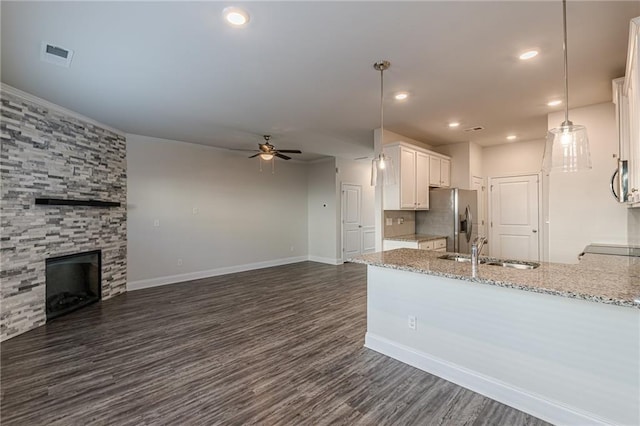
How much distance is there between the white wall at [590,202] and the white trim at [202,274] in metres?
5.37

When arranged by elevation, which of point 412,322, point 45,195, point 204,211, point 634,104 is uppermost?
point 634,104

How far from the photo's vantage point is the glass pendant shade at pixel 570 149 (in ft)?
5.67

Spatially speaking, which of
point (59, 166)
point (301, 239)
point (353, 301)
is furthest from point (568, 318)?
point (301, 239)

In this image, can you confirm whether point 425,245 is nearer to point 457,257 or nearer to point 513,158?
point 457,257

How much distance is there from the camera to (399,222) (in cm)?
507

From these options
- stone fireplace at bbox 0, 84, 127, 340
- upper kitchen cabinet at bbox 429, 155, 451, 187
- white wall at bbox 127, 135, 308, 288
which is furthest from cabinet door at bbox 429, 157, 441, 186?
stone fireplace at bbox 0, 84, 127, 340

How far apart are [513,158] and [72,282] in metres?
7.65

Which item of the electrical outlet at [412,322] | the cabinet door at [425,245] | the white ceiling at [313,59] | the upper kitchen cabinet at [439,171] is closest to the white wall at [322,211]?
the upper kitchen cabinet at [439,171]

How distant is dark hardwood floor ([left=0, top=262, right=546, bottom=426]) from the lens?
1.94 meters

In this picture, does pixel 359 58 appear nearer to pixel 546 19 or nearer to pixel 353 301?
pixel 546 19

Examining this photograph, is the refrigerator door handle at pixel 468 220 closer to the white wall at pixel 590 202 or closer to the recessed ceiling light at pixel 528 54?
the white wall at pixel 590 202

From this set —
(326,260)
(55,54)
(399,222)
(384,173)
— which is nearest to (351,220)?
(326,260)

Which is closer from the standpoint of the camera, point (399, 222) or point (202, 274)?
point (399, 222)

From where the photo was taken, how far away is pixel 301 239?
7.77 m
